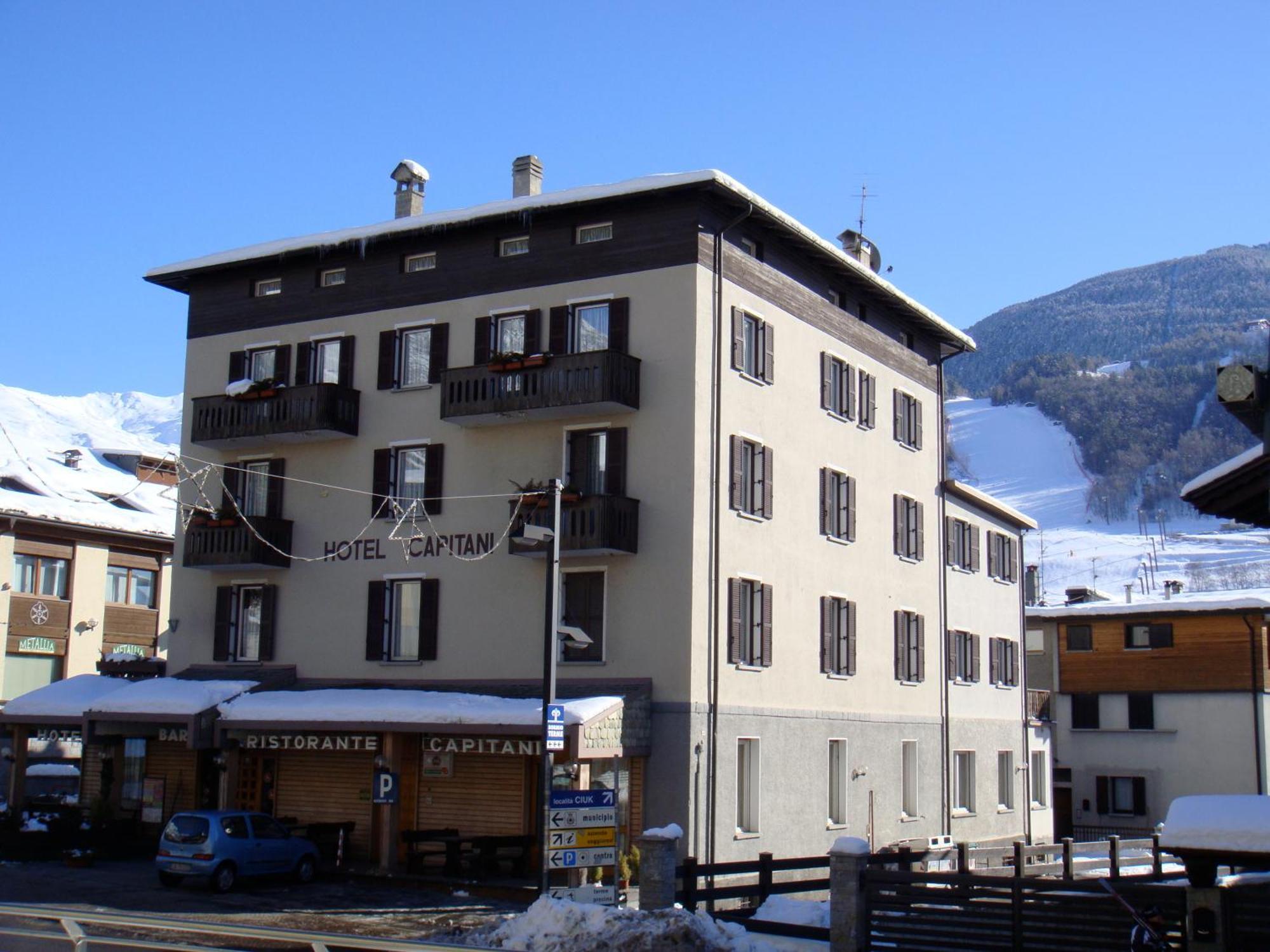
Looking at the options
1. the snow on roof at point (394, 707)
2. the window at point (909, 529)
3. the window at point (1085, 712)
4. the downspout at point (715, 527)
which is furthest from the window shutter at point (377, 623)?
the window at point (1085, 712)

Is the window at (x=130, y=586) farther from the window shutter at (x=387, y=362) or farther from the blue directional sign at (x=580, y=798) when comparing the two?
the blue directional sign at (x=580, y=798)

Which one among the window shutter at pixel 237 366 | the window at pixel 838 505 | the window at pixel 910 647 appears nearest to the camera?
the window at pixel 838 505

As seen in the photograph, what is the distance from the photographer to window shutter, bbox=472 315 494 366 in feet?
108

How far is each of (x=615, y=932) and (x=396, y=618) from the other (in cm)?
1646

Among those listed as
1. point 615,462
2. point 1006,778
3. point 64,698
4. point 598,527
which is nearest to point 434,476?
point 615,462

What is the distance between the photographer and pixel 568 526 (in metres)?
30.3

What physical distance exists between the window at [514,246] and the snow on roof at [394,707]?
1015cm

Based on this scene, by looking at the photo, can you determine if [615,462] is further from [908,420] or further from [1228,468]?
[1228,468]

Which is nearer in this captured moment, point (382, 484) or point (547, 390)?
point (547, 390)

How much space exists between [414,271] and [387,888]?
14.6 meters

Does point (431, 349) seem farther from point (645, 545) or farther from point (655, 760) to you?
point (655, 760)

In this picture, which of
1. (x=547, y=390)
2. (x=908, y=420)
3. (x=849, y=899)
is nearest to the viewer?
(x=849, y=899)

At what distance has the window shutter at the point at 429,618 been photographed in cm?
3294

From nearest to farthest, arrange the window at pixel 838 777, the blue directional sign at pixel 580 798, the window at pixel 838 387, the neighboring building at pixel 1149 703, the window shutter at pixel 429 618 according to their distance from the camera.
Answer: the blue directional sign at pixel 580 798 < the window shutter at pixel 429 618 < the window at pixel 838 777 < the window at pixel 838 387 < the neighboring building at pixel 1149 703
